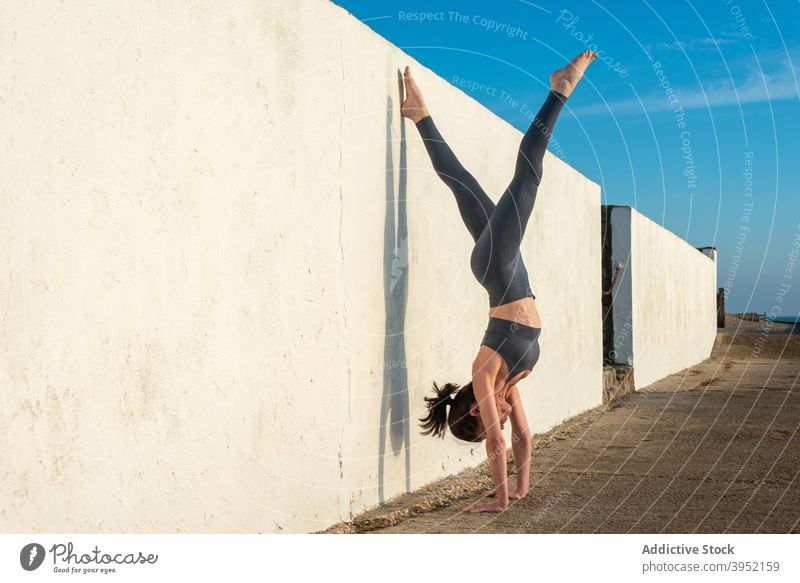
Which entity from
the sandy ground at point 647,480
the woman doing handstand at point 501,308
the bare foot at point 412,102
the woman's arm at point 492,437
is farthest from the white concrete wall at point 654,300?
the woman's arm at point 492,437

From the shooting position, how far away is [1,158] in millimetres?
2023

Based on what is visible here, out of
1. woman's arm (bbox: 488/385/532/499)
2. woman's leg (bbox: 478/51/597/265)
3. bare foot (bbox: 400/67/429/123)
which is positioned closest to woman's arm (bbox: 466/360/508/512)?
woman's arm (bbox: 488/385/532/499)

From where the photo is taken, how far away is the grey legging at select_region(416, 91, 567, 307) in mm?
3881

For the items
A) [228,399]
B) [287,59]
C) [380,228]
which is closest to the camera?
[228,399]

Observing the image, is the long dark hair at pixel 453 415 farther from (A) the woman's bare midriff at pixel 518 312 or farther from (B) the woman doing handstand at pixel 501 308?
(A) the woman's bare midriff at pixel 518 312

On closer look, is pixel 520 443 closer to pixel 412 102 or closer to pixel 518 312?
pixel 518 312

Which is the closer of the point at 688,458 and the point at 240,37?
the point at 240,37

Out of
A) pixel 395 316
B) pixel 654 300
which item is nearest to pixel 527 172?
pixel 395 316

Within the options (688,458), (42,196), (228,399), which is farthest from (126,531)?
(688,458)

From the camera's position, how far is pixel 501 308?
410cm

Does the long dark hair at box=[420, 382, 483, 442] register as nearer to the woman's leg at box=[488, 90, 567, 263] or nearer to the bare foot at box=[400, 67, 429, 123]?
the woman's leg at box=[488, 90, 567, 263]

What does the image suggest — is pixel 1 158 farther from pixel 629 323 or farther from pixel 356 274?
pixel 629 323

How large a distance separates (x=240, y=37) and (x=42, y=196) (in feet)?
3.55

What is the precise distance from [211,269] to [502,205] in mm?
1839
